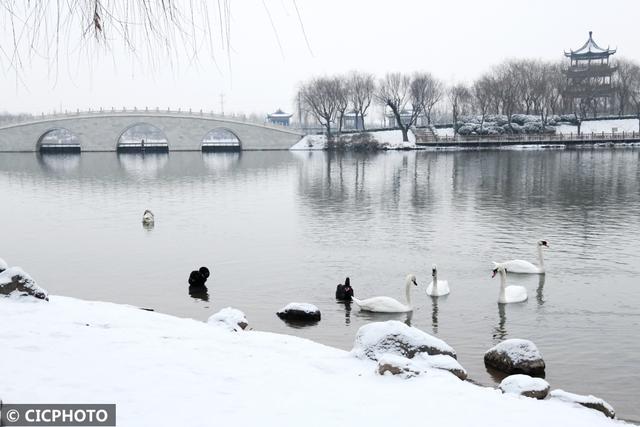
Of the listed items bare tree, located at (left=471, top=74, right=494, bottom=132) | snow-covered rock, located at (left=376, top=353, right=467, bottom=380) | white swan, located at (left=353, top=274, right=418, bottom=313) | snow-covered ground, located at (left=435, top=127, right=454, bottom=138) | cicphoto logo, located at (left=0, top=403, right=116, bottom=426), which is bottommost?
white swan, located at (left=353, top=274, right=418, bottom=313)

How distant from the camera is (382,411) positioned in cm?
602

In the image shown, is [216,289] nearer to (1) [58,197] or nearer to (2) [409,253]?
(2) [409,253]

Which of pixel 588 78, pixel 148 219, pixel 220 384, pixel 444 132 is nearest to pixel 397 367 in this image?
pixel 220 384

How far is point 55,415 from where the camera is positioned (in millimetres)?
5039

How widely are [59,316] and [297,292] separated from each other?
254 inches

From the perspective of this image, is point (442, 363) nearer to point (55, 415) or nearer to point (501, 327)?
point (501, 327)

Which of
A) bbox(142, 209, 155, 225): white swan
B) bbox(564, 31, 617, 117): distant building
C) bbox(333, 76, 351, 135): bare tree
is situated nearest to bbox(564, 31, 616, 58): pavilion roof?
bbox(564, 31, 617, 117): distant building

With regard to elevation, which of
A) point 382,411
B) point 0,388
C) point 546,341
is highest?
point 0,388

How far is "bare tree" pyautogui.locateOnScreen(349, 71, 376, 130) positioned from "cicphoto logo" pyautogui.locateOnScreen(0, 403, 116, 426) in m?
80.2

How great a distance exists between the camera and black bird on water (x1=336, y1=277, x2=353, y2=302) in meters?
13.2

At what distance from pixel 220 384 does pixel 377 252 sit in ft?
39.4

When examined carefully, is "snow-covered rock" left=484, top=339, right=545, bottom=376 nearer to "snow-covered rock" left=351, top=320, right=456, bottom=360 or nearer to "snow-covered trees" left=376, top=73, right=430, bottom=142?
"snow-covered rock" left=351, top=320, right=456, bottom=360

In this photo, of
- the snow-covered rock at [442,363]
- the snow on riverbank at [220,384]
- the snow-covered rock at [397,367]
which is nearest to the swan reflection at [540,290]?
the snow-covered rock at [442,363]

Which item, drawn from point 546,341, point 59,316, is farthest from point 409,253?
point 59,316
